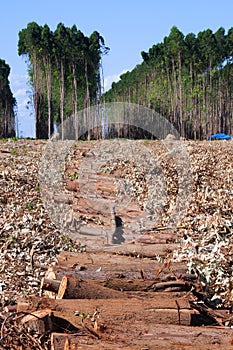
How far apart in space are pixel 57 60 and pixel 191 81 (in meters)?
12.0

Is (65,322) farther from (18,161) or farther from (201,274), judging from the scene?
(18,161)

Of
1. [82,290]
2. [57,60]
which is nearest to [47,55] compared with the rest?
[57,60]

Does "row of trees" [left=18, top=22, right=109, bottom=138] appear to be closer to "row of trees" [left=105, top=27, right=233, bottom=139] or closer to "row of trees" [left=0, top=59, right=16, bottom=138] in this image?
"row of trees" [left=105, top=27, right=233, bottom=139]

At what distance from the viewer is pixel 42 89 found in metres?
36.9

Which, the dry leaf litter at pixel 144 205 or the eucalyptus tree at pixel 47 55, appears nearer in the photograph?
the dry leaf litter at pixel 144 205

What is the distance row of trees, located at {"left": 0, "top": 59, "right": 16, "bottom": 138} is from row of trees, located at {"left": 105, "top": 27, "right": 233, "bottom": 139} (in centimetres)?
1295

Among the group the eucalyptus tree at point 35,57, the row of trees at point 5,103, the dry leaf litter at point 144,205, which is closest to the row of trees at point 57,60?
the eucalyptus tree at point 35,57

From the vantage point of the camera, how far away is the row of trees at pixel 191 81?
131 feet

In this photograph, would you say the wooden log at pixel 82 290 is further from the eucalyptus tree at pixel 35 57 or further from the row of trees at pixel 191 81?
the row of trees at pixel 191 81

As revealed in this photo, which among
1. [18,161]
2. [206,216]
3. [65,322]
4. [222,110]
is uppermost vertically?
[222,110]

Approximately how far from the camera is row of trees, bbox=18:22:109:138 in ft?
114

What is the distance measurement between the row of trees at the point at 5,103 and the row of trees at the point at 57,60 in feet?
31.0

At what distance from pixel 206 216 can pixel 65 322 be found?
371 centimetres

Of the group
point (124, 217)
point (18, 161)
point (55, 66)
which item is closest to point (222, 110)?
point (55, 66)
